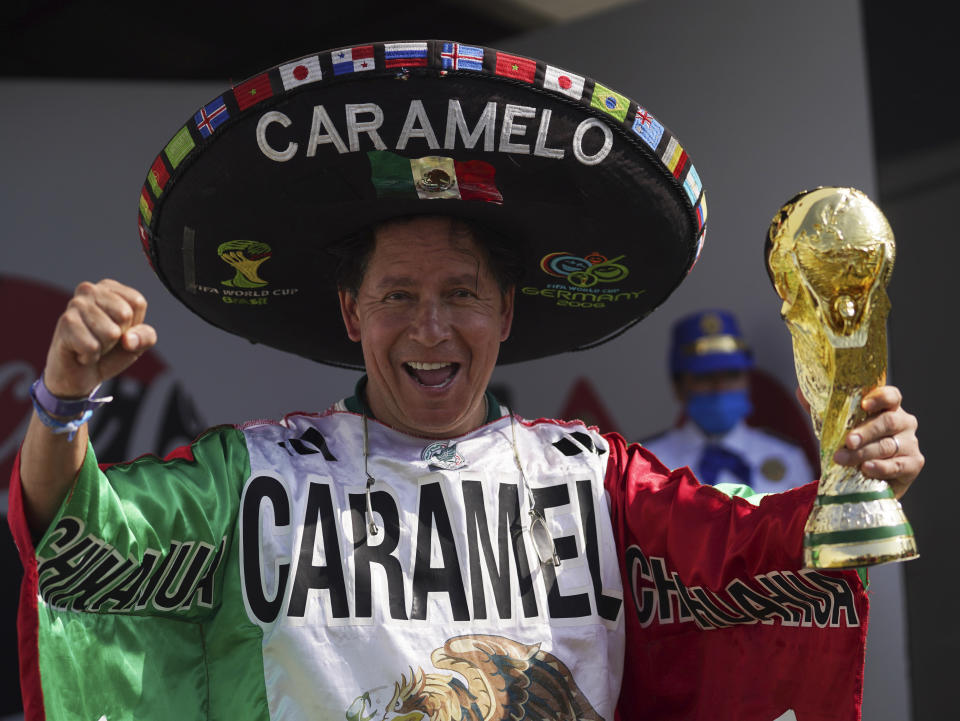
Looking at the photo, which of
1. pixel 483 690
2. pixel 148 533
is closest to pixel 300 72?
pixel 148 533

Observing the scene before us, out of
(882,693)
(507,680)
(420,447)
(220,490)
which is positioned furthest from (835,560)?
(882,693)

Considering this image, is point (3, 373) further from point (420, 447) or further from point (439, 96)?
point (439, 96)

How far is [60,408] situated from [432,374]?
2.68 feet

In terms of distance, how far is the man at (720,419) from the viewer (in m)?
5.12

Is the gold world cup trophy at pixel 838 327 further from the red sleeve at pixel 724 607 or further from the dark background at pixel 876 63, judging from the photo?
the dark background at pixel 876 63

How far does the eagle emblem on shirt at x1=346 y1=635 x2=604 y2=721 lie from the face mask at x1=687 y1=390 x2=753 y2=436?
3.29 meters

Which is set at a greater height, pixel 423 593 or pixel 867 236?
pixel 867 236

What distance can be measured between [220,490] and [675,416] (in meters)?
3.97

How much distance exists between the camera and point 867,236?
168 cm

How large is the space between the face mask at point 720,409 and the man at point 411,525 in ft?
9.60

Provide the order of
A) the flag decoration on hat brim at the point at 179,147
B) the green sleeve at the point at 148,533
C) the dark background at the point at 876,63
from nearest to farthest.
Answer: the green sleeve at the point at 148,533, the flag decoration on hat brim at the point at 179,147, the dark background at the point at 876,63

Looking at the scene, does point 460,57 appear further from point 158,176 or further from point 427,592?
point 427,592

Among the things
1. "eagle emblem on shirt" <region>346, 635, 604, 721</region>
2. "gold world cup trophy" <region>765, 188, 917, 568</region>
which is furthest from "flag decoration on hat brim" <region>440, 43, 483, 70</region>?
"eagle emblem on shirt" <region>346, 635, 604, 721</region>

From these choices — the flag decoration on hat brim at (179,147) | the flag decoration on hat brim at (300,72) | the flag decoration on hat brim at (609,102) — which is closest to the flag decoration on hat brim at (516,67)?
the flag decoration on hat brim at (609,102)
